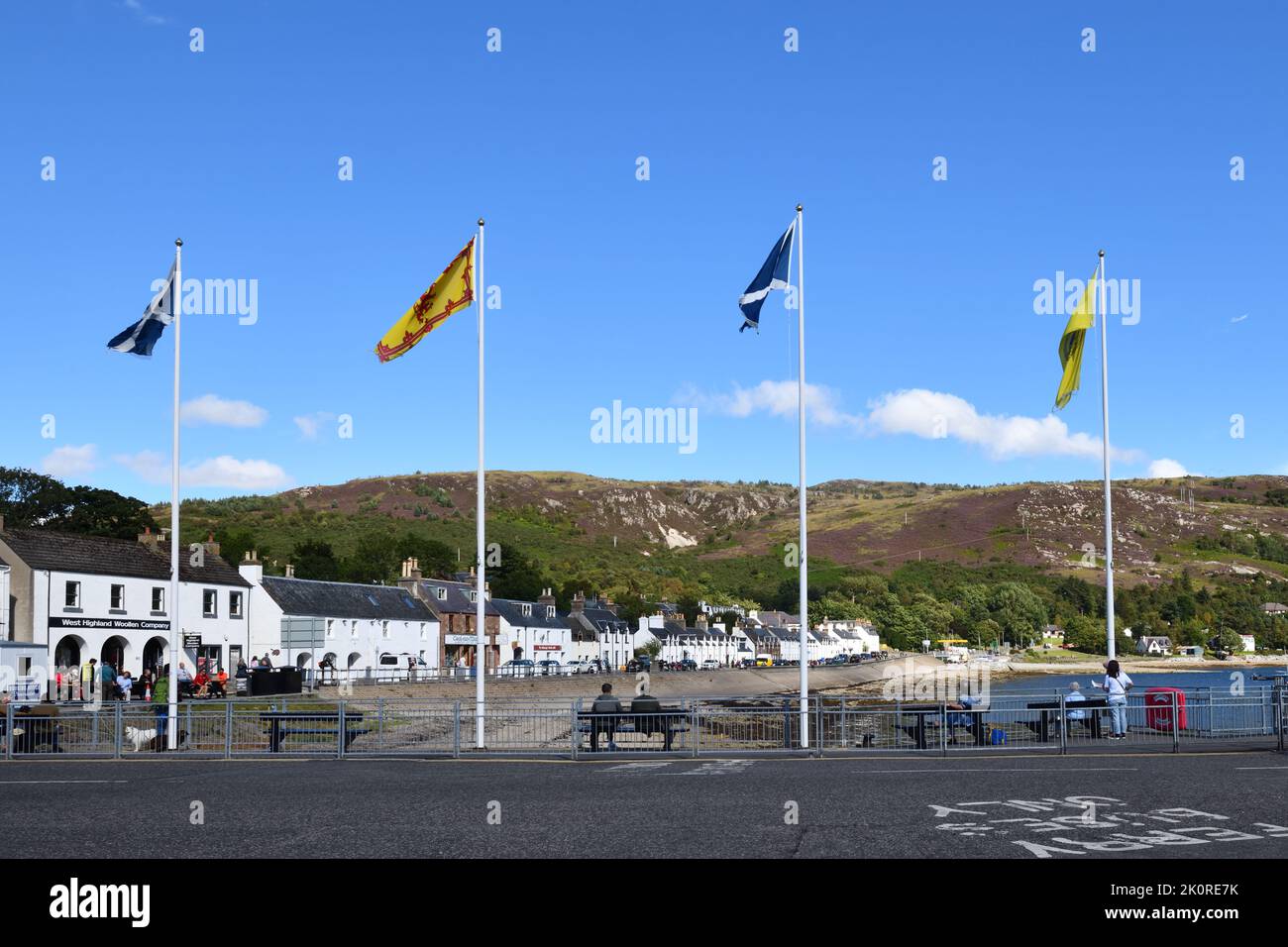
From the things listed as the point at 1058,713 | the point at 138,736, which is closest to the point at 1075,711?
the point at 1058,713

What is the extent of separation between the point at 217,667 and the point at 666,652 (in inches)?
3063

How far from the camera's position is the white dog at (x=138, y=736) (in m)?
30.9

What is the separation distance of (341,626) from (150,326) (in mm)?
52779

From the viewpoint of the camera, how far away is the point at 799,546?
27.0 meters

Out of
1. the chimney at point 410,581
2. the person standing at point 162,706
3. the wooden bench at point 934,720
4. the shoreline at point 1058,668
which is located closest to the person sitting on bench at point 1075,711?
the wooden bench at point 934,720

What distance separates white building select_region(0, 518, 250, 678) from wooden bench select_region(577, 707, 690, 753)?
3184cm

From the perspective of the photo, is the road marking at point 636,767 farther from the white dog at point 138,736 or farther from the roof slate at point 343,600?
the roof slate at point 343,600

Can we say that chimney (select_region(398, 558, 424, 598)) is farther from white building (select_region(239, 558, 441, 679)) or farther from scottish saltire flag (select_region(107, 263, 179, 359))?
scottish saltire flag (select_region(107, 263, 179, 359))

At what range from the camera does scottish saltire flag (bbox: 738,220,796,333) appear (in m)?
Answer: 29.0

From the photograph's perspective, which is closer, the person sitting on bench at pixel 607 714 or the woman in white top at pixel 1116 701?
the woman in white top at pixel 1116 701

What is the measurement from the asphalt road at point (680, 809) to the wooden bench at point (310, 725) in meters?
3.29
